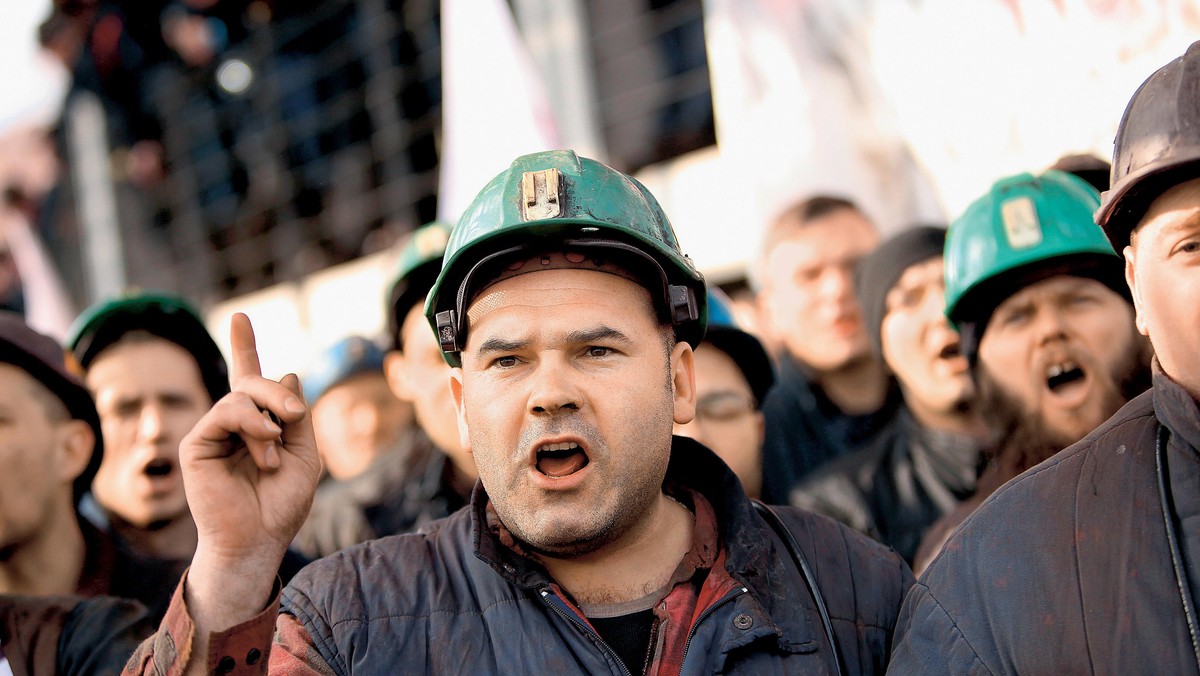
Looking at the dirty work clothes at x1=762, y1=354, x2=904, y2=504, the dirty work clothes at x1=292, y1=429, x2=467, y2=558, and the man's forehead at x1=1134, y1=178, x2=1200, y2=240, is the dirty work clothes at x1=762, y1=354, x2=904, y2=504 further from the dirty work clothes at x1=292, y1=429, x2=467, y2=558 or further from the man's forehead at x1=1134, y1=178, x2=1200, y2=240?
the man's forehead at x1=1134, y1=178, x2=1200, y2=240

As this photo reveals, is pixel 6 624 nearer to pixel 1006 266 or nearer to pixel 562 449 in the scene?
pixel 562 449

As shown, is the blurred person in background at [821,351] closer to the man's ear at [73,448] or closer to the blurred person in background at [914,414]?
the blurred person in background at [914,414]

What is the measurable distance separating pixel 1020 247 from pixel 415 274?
97.0 inches

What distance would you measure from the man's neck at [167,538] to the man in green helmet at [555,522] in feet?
6.62

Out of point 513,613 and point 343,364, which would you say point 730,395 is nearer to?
point 513,613

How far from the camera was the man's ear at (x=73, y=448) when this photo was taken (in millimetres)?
3570

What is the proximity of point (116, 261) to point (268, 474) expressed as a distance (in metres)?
13.3

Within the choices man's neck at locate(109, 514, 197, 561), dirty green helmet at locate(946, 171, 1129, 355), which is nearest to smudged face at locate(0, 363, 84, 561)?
man's neck at locate(109, 514, 197, 561)

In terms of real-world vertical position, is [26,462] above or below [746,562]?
above

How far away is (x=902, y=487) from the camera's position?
4512 mm

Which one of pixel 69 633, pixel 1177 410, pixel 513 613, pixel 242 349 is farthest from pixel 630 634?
pixel 69 633

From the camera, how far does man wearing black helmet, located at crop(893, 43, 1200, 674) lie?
1885 millimetres

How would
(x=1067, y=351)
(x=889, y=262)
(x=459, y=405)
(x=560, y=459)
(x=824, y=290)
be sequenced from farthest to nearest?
1. (x=824, y=290)
2. (x=889, y=262)
3. (x=1067, y=351)
4. (x=459, y=405)
5. (x=560, y=459)

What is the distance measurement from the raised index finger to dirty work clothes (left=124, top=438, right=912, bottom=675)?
46 centimetres
